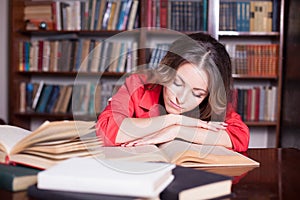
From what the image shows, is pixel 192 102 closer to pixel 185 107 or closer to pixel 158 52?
pixel 185 107

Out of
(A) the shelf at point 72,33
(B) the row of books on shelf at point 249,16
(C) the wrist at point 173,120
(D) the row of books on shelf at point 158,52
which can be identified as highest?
(B) the row of books on shelf at point 249,16

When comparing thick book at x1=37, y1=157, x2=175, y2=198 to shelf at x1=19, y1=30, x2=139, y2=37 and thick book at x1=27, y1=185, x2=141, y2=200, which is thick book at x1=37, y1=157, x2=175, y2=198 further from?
shelf at x1=19, y1=30, x2=139, y2=37

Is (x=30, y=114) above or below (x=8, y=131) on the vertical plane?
below

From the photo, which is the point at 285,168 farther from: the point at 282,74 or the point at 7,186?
the point at 282,74

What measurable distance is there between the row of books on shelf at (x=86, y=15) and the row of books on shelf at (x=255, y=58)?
2.35ft

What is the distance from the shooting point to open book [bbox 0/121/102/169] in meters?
0.79

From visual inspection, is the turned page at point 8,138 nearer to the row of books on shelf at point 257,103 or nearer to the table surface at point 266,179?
the table surface at point 266,179

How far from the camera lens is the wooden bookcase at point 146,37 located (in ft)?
9.78

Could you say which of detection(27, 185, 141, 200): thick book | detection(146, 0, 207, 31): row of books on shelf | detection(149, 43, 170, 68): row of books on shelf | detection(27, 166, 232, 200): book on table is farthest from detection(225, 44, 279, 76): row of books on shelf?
detection(27, 185, 141, 200): thick book

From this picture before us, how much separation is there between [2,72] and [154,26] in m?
1.17

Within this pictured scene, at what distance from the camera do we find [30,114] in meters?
3.12

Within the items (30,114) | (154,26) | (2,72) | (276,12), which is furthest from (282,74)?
(2,72)

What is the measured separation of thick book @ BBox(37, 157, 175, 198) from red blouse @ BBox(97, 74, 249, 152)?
432 mm

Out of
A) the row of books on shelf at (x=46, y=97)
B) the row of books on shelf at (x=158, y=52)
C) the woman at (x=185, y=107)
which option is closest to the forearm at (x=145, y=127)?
the woman at (x=185, y=107)
